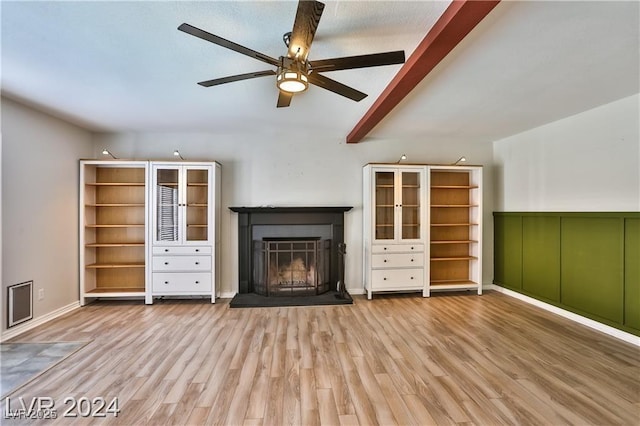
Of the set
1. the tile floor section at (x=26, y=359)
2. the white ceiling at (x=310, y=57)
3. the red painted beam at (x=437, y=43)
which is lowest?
the tile floor section at (x=26, y=359)

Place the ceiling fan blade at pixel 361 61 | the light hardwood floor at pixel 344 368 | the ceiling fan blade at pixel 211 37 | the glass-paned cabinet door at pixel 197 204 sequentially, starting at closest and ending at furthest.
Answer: the ceiling fan blade at pixel 211 37 < the ceiling fan blade at pixel 361 61 < the light hardwood floor at pixel 344 368 < the glass-paned cabinet door at pixel 197 204

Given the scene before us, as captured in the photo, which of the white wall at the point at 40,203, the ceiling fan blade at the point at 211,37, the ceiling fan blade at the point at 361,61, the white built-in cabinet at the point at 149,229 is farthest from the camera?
the white built-in cabinet at the point at 149,229

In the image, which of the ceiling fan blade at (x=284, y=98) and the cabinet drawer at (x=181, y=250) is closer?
the ceiling fan blade at (x=284, y=98)

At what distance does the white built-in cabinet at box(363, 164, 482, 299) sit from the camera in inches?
164

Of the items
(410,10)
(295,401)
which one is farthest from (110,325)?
(410,10)

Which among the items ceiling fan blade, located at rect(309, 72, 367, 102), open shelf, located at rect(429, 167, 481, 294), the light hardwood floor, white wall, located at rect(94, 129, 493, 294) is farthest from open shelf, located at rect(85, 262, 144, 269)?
open shelf, located at rect(429, 167, 481, 294)

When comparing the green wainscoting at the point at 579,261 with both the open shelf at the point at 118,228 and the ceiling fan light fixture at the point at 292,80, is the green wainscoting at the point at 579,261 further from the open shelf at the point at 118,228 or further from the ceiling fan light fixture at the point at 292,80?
the open shelf at the point at 118,228

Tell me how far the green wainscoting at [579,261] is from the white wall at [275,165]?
229 cm

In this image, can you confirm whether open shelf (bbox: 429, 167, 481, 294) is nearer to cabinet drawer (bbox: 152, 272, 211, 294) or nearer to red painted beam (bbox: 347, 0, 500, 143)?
red painted beam (bbox: 347, 0, 500, 143)

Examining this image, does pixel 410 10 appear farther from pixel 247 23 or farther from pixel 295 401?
pixel 295 401

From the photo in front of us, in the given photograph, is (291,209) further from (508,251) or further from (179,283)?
(508,251)

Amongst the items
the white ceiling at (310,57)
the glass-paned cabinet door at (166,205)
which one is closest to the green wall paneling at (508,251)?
the white ceiling at (310,57)

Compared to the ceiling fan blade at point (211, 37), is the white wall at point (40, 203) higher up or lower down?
lower down

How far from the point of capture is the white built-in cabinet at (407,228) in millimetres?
4164
